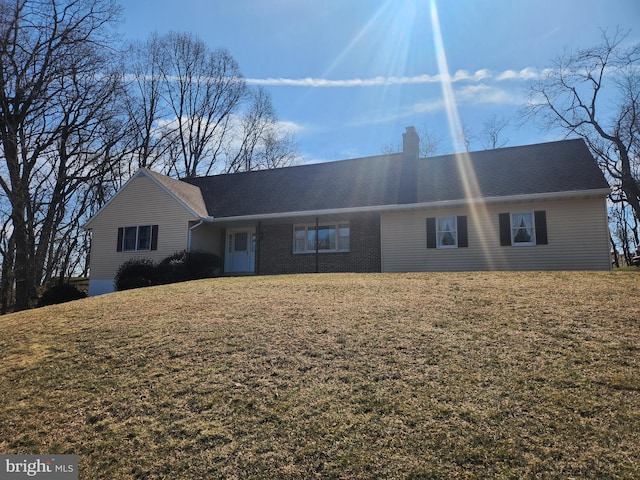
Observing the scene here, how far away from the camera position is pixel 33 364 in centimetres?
655

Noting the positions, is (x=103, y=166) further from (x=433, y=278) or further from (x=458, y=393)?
(x=458, y=393)

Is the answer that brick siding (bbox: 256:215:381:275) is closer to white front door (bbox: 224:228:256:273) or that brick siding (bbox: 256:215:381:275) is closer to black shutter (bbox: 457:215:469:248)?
white front door (bbox: 224:228:256:273)

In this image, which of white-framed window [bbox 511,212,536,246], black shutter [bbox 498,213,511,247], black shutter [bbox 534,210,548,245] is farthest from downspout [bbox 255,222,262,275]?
black shutter [bbox 534,210,548,245]

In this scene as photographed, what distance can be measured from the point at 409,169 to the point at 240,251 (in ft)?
28.8

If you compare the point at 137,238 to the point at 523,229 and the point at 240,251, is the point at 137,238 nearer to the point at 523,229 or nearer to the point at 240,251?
the point at 240,251

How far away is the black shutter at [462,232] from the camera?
52.1 feet

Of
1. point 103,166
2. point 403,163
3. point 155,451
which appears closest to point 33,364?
point 155,451

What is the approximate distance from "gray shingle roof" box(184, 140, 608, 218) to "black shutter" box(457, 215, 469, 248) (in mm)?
785

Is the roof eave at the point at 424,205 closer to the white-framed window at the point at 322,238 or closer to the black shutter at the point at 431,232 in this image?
the black shutter at the point at 431,232

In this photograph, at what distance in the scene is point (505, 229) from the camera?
15422mm

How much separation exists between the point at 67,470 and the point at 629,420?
526cm

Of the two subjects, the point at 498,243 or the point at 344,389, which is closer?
the point at 344,389

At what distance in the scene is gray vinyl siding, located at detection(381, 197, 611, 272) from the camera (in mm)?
14492

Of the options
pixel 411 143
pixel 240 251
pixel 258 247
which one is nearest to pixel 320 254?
pixel 258 247
